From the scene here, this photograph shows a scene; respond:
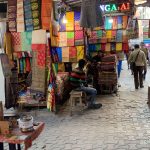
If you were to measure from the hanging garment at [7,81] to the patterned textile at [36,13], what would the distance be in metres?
1.29

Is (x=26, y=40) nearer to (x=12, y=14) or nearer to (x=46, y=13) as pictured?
(x=12, y=14)

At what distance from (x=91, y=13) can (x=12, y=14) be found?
2.23 meters

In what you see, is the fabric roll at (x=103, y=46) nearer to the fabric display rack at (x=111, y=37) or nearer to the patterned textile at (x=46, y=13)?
the fabric display rack at (x=111, y=37)

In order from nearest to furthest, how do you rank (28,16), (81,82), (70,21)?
(28,16) < (81,82) < (70,21)

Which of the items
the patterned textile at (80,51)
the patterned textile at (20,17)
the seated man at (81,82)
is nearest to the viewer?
the patterned textile at (20,17)

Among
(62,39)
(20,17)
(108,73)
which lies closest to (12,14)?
(20,17)

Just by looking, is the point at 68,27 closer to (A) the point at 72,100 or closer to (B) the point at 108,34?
(B) the point at 108,34

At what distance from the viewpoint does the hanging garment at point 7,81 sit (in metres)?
8.84

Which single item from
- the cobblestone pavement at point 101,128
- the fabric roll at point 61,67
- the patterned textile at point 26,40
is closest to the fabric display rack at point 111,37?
the fabric roll at point 61,67

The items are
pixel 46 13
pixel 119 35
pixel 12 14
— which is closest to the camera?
pixel 46 13

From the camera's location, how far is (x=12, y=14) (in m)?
8.73

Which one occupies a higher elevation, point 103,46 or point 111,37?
point 111,37

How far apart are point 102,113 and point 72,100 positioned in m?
0.92

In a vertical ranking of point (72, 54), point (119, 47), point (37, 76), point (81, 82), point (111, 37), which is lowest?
point (81, 82)
